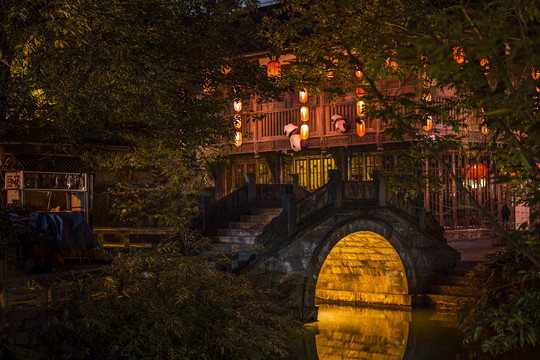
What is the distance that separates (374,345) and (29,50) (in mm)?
10127

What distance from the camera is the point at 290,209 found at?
14609 mm

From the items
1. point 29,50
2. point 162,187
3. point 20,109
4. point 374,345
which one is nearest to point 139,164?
point 162,187

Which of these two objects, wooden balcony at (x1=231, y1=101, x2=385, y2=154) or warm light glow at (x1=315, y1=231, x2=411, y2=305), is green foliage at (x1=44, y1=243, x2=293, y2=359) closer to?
warm light glow at (x1=315, y1=231, x2=411, y2=305)

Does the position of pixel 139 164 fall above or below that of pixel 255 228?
above

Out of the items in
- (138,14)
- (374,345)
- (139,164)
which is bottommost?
(374,345)

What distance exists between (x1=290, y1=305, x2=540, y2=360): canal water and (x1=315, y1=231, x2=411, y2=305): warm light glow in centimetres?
89

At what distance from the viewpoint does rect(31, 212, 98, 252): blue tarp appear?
11.6 metres

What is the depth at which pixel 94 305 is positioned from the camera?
8.48m

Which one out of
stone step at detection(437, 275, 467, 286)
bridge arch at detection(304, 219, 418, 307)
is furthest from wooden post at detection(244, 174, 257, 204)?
stone step at detection(437, 275, 467, 286)

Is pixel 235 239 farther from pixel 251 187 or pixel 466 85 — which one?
pixel 466 85

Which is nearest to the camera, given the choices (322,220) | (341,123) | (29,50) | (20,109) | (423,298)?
(29,50)

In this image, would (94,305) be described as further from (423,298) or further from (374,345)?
(423,298)

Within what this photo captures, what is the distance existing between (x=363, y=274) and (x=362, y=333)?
3.65 meters

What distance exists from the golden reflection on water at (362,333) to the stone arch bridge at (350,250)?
0.76m
